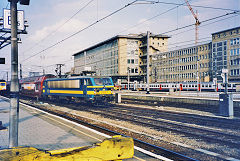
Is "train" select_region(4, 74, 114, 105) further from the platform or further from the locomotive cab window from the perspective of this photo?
the platform

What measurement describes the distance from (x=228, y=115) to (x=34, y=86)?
2734 cm

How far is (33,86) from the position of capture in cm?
3356

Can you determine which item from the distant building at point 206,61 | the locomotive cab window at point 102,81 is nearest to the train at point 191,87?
the distant building at point 206,61

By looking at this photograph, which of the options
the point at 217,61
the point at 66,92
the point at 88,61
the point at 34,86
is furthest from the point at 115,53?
the point at 66,92

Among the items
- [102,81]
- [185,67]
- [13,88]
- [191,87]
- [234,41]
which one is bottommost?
[191,87]

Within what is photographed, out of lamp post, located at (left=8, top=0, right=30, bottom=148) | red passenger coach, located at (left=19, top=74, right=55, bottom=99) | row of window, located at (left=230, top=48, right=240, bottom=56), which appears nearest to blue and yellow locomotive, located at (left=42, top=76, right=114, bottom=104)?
red passenger coach, located at (left=19, top=74, right=55, bottom=99)

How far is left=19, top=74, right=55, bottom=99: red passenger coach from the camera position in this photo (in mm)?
31016

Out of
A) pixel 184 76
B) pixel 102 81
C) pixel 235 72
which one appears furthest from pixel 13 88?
pixel 184 76

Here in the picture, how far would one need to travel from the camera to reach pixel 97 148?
11.4ft

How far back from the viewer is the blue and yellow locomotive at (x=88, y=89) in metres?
20.0

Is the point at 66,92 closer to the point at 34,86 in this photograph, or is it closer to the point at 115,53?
the point at 34,86

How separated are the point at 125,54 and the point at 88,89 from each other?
5622 cm

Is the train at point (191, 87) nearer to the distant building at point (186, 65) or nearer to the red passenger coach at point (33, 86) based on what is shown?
the distant building at point (186, 65)

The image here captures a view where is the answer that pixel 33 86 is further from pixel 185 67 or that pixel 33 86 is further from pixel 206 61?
pixel 185 67
